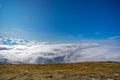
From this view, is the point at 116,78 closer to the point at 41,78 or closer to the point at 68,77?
the point at 68,77

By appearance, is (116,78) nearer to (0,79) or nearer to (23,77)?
(23,77)

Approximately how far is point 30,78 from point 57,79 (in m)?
7.26

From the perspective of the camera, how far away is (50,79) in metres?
57.2

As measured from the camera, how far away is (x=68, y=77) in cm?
5869

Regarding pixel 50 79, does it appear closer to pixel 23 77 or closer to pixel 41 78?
pixel 41 78

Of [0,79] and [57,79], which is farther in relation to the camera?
[0,79]

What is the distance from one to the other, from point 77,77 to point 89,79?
12.1 feet

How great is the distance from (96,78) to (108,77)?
384 centimetres

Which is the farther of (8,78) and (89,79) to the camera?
(8,78)

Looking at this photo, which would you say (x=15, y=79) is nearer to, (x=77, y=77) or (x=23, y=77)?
(x=23, y=77)

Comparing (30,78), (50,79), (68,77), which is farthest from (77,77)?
(30,78)

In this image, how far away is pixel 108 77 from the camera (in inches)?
2325

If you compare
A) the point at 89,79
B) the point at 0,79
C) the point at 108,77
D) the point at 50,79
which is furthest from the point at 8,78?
the point at 108,77

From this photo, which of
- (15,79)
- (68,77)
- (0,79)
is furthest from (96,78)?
(0,79)
